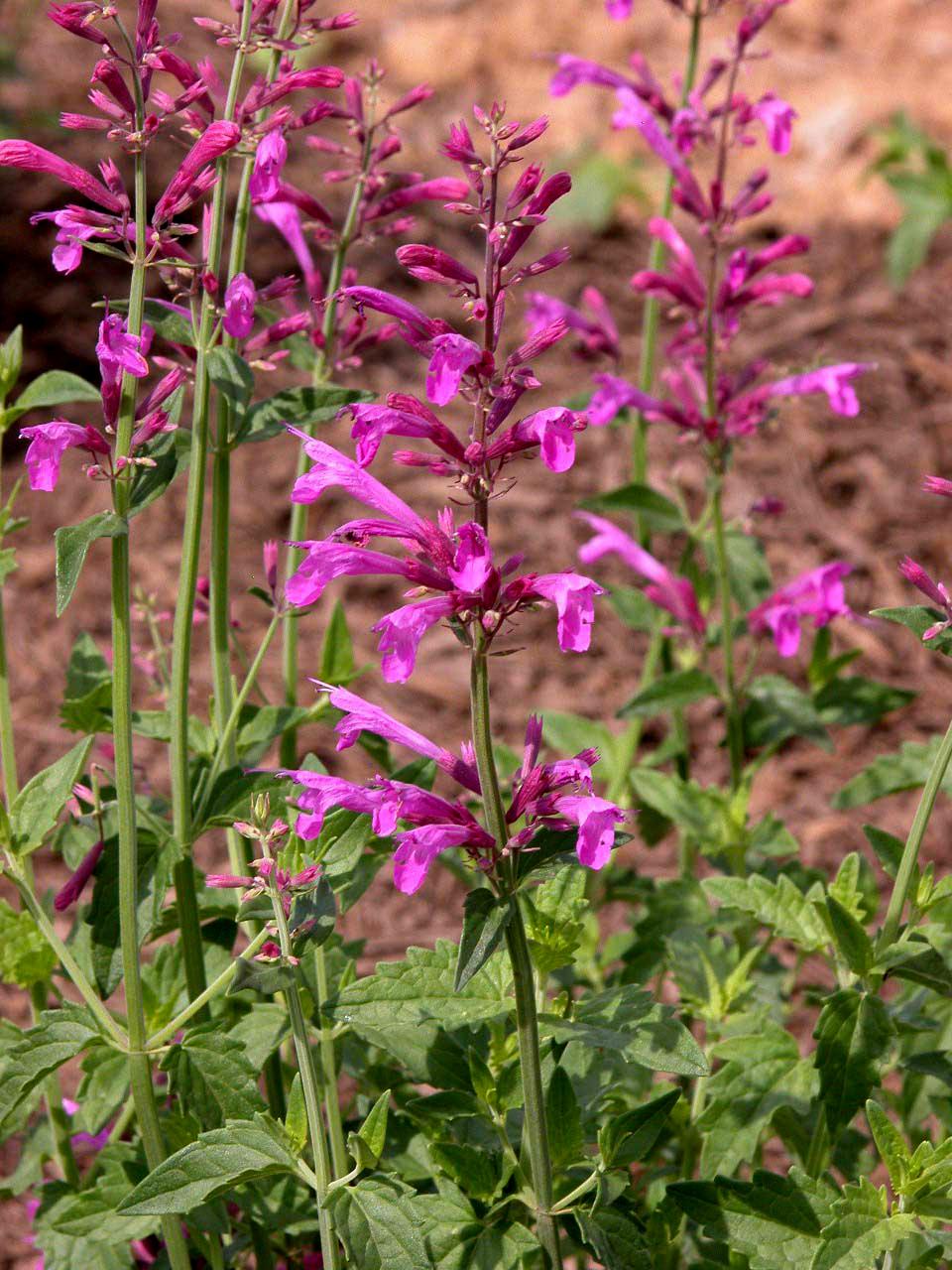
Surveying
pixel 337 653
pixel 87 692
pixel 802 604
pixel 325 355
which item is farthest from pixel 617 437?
Result: pixel 87 692

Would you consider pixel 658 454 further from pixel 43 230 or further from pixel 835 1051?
pixel 835 1051

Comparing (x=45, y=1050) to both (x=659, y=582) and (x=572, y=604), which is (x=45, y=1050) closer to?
(x=572, y=604)

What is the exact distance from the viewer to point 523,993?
2.08 metres

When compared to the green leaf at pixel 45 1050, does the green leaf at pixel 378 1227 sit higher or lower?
lower

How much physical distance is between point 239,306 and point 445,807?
3.01 feet

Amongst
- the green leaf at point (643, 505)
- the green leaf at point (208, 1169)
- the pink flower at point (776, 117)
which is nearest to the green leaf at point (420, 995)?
the green leaf at point (208, 1169)

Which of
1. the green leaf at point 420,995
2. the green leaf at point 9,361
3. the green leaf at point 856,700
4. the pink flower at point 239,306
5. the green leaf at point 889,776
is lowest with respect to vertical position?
the green leaf at point 420,995

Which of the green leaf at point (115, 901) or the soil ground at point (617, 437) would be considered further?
the soil ground at point (617, 437)

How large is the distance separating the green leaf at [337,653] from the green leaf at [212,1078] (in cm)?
97

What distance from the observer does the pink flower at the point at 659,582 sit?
3668 millimetres

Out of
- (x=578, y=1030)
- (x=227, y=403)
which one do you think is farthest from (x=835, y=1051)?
(x=227, y=403)

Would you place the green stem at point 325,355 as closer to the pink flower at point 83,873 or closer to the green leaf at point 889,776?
the pink flower at point 83,873

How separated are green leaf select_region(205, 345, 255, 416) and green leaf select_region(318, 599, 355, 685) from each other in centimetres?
77

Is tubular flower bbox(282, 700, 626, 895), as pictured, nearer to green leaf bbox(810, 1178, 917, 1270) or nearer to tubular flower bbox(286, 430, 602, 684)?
tubular flower bbox(286, 430, 602, 684)
